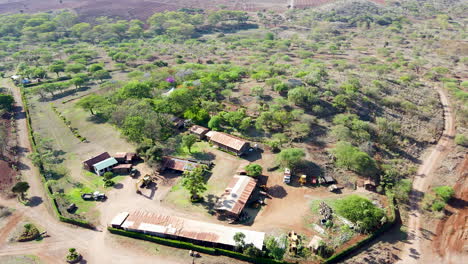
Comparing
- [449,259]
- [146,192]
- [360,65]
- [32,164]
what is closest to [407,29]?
[360,65]

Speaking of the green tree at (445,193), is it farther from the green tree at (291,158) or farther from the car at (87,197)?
the car at (87,197)

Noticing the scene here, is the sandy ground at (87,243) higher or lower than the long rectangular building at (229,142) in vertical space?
lower

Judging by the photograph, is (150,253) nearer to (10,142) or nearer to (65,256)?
(65,256)

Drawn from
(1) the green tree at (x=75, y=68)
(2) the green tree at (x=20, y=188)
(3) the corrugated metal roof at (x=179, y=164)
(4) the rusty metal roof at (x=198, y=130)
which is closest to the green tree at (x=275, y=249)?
(3) the corrugated metal roof at (x=179, y=164)

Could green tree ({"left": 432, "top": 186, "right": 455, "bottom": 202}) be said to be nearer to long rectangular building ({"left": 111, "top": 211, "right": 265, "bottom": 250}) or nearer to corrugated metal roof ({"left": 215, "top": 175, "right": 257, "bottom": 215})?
corrugated metal roof ({"left": 215, "top": 175, "right": 257, "bottom": 215})

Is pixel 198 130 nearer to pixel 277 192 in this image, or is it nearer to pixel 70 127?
pixel 277 192

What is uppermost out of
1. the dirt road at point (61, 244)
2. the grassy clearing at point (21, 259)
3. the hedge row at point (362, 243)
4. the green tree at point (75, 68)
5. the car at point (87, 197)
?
the green tree at point (75, 68)

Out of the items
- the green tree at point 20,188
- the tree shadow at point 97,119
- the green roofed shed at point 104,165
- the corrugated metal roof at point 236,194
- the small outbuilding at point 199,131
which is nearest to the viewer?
the corrugated metal roof at point 236,194
